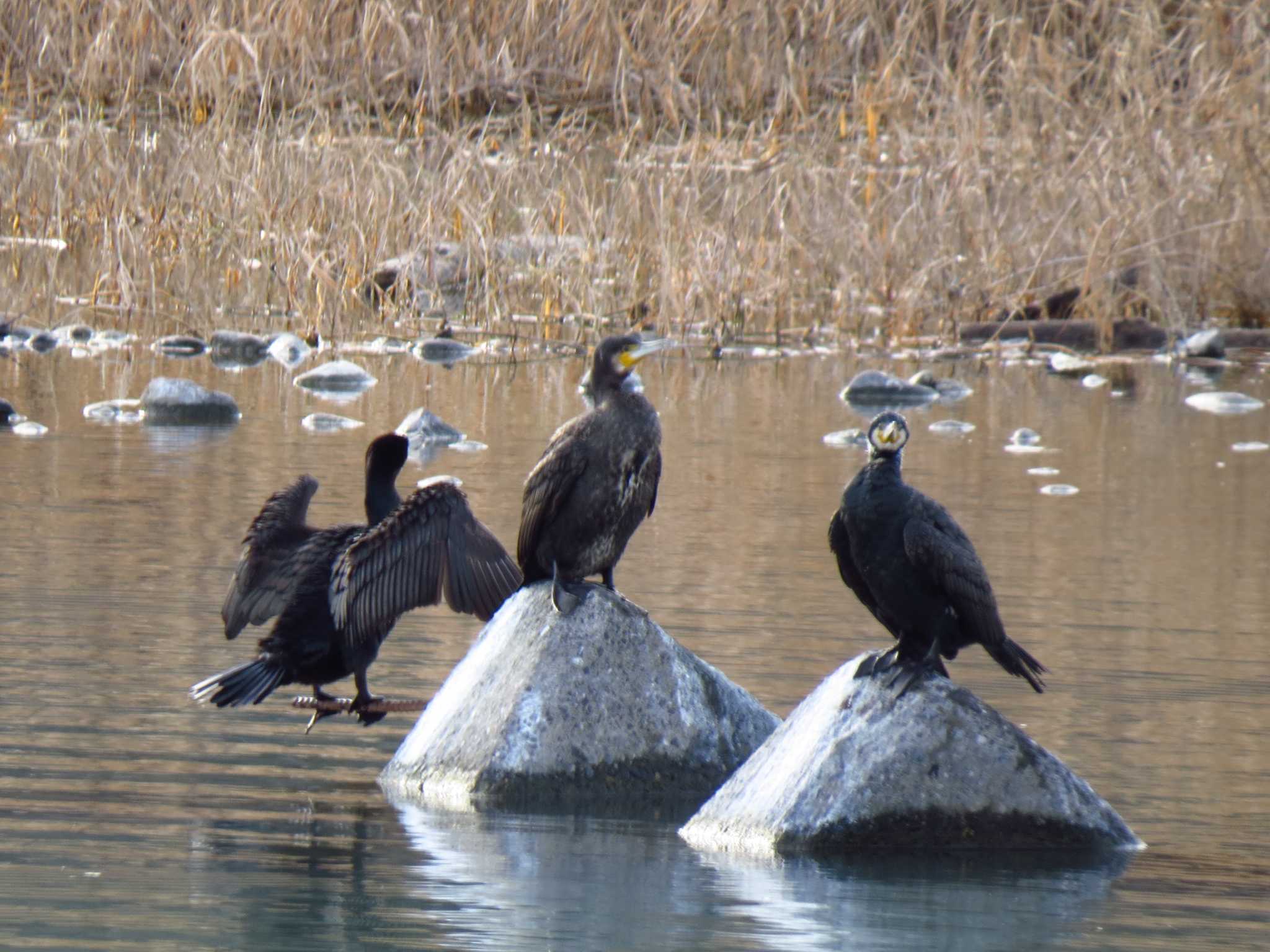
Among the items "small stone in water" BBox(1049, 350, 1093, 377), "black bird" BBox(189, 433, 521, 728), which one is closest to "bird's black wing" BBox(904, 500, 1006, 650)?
"black bird" BBox(189, 433, 521, 728)

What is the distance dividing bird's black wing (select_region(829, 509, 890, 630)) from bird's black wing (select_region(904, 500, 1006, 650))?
0.49ft

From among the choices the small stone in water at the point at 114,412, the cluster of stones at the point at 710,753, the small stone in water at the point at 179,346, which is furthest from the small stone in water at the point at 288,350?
the cluster of stones at the point at 710,753

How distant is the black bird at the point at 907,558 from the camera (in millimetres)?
4422

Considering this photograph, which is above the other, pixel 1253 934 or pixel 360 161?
pixel 360 161

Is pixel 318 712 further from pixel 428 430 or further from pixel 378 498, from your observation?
pixel 428 430

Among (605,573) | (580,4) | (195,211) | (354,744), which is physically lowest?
(354,744)

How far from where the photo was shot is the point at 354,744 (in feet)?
18.0

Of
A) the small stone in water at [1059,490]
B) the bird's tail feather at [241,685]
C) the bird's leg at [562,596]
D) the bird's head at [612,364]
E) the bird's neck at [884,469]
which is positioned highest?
the bird's head at [612,364]

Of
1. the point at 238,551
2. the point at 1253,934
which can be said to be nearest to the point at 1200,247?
the point at 238,551

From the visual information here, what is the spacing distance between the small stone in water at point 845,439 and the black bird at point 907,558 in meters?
5.78

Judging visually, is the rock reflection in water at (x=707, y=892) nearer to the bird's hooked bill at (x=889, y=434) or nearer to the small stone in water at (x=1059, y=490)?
the bird's hooked bill at (x=889, y=434)

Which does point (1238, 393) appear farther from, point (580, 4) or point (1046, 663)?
point (580, 4)

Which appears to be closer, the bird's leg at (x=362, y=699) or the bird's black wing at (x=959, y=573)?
the bird's black wing at (x=959, y=573)

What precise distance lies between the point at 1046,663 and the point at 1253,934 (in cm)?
220
